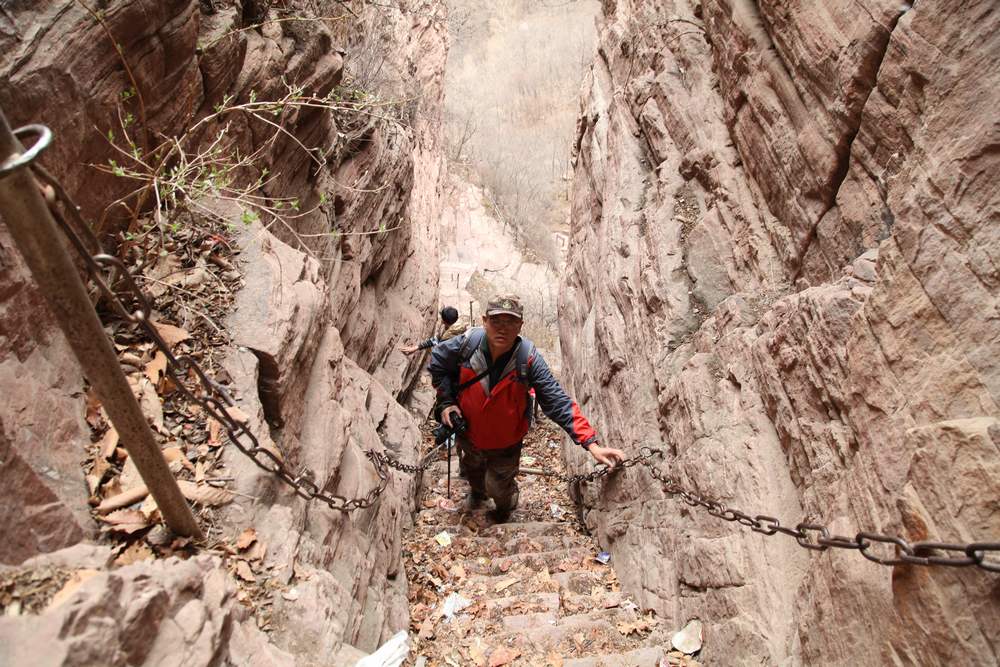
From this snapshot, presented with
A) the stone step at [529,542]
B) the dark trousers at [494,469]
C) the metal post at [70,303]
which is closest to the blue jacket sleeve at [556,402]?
the dark trousers at [494,469]

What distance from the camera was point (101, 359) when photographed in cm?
194

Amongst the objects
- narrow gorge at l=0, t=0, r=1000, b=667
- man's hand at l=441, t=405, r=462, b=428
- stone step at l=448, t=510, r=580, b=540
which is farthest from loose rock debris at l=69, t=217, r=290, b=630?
stone step at l=448, t=510, r=580, b=540

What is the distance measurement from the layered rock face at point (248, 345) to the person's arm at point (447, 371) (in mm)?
802

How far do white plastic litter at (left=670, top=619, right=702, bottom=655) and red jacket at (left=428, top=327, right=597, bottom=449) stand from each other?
170 cm

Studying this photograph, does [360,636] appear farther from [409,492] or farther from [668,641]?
[409,492]

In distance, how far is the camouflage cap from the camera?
5207mm

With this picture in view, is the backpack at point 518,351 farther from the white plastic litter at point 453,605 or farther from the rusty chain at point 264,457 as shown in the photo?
the white plastic litter at point 453,605

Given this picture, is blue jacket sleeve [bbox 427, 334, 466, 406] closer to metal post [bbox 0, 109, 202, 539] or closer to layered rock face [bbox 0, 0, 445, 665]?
layered rock face [bbox 0, 0, 445, 665]

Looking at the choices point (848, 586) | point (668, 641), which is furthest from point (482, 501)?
point (848, 586)

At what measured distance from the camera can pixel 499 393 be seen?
5.69 metres

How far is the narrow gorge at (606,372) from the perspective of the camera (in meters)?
2.25

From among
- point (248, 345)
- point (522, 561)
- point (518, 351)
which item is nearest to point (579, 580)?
point (522, 561)

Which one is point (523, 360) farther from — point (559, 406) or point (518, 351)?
point (559, 406)

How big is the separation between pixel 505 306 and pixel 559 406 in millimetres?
1090
